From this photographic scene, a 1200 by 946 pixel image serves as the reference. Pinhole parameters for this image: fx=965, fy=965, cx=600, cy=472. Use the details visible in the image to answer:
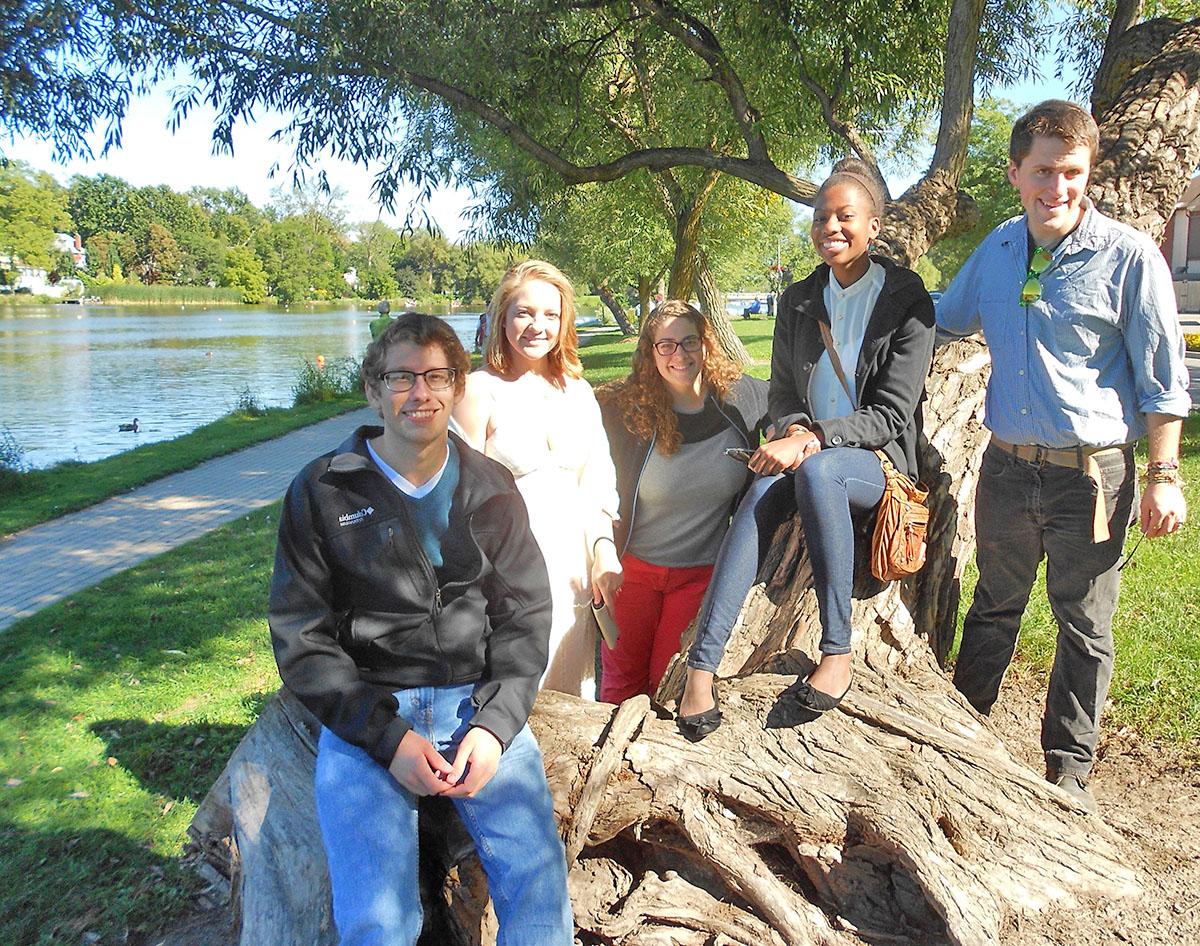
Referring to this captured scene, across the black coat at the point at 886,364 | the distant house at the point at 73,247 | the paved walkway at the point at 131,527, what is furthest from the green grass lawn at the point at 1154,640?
the distant house at the point at 73,247

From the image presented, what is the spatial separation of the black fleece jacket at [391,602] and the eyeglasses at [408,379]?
→ 156 millimetres

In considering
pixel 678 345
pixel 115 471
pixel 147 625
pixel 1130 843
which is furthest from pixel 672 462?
pixel 115 471

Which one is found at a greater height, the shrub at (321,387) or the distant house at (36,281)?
the shrub at (321,387)

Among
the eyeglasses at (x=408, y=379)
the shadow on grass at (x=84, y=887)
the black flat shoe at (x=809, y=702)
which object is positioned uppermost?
the eyeglasses at (x=408, y=379)

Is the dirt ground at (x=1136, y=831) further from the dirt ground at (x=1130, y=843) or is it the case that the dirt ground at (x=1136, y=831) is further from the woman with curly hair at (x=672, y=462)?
the woman with curly hair at (x=672, y=462)

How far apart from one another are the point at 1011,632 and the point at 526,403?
1907mm

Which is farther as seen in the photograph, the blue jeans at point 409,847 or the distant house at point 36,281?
the distant house at point 36,281

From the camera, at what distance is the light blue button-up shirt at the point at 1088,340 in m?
2.81

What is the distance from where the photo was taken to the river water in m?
18.5

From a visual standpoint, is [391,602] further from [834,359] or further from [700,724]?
[834,359]

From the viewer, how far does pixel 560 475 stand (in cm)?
338

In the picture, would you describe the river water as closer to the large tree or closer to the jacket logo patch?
the jacket logo patch

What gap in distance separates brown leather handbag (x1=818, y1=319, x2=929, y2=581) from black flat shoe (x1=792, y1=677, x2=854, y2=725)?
0.40 metres

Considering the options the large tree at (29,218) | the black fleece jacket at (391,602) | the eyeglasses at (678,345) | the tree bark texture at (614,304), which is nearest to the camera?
the black fleece jacket at (391,602)
